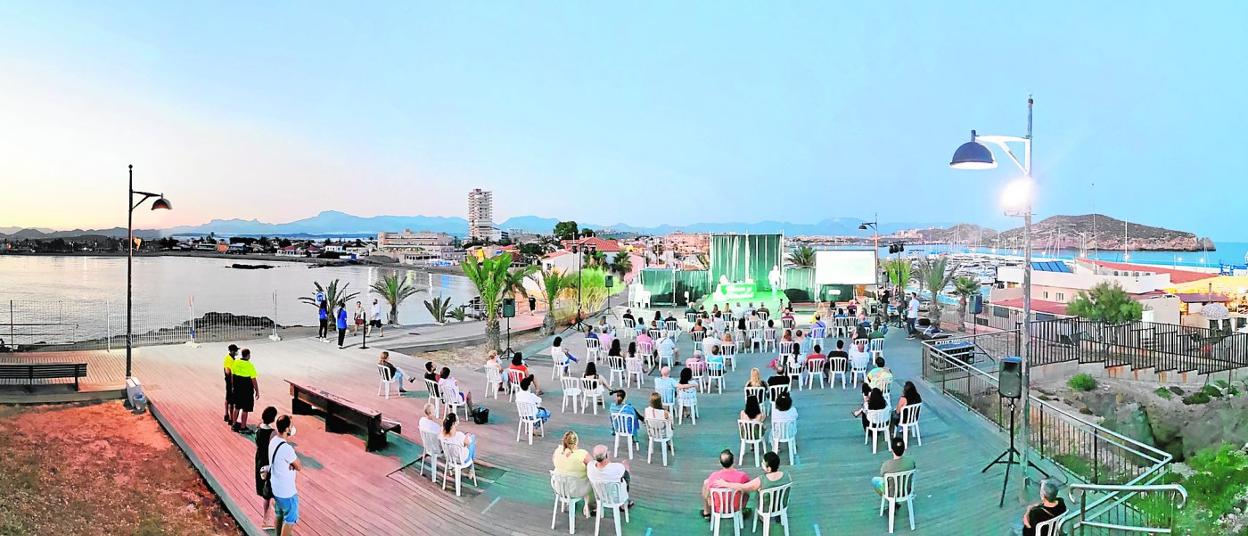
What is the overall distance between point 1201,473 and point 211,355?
2354 cm

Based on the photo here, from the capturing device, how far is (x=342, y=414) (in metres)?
10.5

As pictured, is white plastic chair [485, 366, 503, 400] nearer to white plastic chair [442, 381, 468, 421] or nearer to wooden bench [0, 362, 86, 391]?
white plastic chair [442, 381, 468, 421]

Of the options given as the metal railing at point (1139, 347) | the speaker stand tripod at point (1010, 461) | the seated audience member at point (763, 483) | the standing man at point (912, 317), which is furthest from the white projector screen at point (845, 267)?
the seated audience member at point (763, 483)

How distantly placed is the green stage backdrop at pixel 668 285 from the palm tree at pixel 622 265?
163ft

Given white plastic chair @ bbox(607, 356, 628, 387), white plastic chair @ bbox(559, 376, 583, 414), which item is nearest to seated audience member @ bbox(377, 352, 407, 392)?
white plastic chair @ bbox(559, 376, 583, 414)

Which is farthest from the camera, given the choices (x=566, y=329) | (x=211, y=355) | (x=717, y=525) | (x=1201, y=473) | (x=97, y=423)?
(x=566, y=329)

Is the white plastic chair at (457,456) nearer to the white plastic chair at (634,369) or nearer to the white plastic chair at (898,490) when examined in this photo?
the white plastic chair at (898,490)

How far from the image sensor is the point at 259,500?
8133mm

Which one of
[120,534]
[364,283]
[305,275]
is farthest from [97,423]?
[305,275]

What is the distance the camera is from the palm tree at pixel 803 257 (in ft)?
157

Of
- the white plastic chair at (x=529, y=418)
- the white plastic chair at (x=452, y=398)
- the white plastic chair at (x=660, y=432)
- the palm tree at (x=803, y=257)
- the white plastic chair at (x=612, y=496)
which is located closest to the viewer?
the white plastic chair at (x=612, y=496)

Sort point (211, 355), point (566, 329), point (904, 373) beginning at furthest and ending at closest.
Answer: point (566, 329) < point (211, 355) < point (904, 373)

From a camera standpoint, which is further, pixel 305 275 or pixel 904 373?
Answer: pixel 305 275

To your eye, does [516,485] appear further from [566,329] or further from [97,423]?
[566,329]
